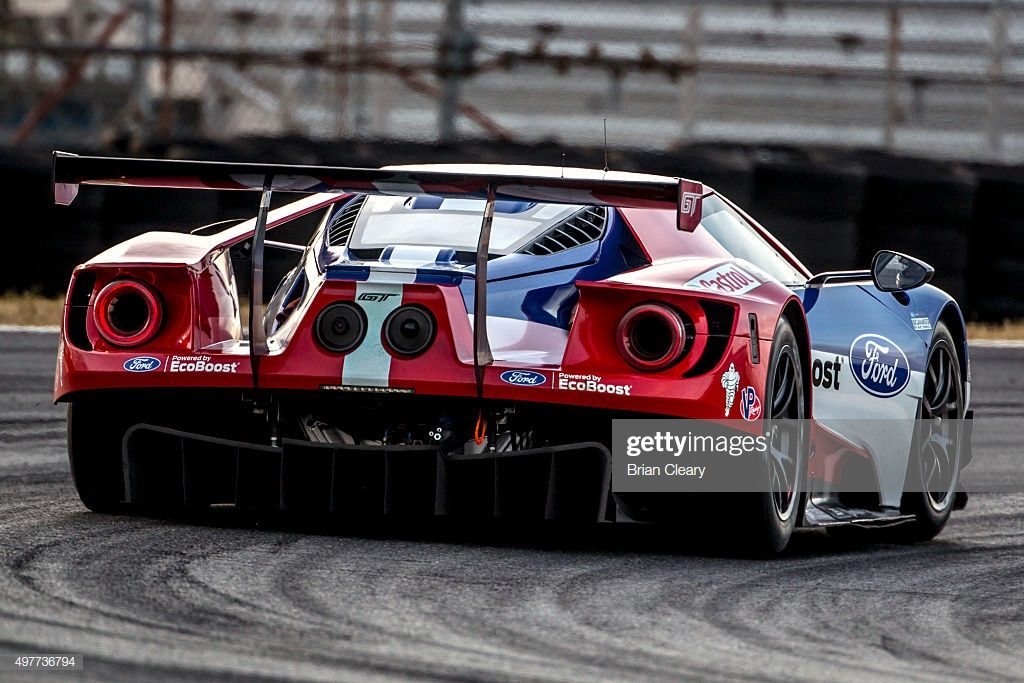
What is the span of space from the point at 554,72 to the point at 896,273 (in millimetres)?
9416

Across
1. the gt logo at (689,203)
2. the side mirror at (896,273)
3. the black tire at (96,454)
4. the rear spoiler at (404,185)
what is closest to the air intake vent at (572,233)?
the rear spoiler at (404,185)

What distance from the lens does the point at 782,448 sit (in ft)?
19.1

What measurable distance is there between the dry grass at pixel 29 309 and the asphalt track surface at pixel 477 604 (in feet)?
16.8

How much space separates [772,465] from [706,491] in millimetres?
260

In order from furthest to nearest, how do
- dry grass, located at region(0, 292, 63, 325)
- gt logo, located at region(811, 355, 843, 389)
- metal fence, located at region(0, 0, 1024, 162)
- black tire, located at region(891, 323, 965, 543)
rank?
metal fence, located at region(0, 0, 1024, 162) < dry grass, located at region(0, 292, 63, 325) < black tire, located at region(891, 323, 965, 543) < gt logo, located at region(811, 355, 843, 389)

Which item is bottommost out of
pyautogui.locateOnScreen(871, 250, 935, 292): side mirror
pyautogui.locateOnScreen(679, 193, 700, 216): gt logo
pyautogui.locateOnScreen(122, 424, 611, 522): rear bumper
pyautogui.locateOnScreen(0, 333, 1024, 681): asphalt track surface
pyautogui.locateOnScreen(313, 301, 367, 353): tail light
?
pyautogui.locateOnScreen(0, 333, 1024, 681): asphalt track surface

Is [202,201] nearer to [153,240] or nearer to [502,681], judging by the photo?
[153,240]

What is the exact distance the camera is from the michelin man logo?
5.37 meters

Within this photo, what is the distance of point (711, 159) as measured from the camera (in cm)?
1283

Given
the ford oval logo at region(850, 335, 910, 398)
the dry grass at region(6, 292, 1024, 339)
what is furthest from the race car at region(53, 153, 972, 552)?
the dry grass at region(6, 292, 1024, 339)

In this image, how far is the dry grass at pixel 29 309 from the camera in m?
11.6

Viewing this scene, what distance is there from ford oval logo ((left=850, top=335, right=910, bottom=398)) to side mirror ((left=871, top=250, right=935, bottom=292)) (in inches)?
8.2

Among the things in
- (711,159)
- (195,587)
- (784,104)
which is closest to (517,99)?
(784,104)

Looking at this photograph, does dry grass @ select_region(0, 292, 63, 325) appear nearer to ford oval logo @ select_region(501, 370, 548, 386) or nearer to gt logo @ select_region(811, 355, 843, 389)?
gt logo @ select_region(811, 355, 843, 389)
